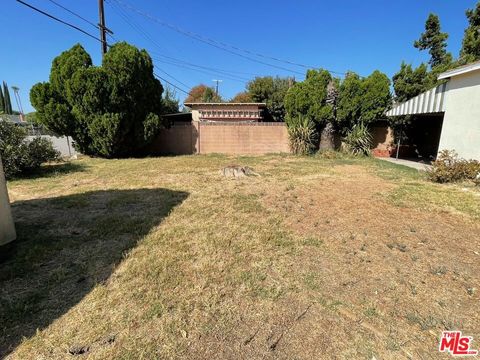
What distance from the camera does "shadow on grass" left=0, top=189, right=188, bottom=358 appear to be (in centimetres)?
215

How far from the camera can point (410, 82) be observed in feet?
43.2

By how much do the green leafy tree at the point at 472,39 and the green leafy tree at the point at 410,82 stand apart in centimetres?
204

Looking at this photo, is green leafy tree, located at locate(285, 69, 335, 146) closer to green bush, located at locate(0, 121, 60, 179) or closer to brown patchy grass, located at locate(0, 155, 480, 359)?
brown patchy grass, located at locate(0, 155, 480, 359)

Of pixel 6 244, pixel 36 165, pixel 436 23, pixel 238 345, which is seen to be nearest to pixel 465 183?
pixel 238 345

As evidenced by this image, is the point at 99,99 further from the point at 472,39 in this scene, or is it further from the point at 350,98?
the point at 472,39

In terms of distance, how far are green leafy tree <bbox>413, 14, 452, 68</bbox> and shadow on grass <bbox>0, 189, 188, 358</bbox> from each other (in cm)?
1850

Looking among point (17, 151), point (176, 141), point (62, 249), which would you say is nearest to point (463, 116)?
point (62, 249)

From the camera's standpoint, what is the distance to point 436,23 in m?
16.2

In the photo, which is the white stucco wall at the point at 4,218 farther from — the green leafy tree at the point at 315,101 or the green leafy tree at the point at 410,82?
the green leafy tree at the point at 410,82

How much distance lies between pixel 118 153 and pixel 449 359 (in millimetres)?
12193

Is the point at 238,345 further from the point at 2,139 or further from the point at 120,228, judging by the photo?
the point at 2,139

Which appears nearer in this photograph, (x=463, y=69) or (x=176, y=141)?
(x=463, y=69)

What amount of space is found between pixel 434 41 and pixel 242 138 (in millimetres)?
13258

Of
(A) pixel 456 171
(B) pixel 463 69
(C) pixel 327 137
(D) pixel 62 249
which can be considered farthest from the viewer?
(C) pixel 327 137
